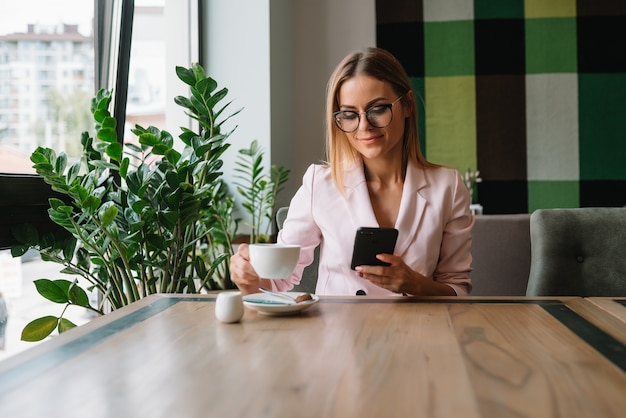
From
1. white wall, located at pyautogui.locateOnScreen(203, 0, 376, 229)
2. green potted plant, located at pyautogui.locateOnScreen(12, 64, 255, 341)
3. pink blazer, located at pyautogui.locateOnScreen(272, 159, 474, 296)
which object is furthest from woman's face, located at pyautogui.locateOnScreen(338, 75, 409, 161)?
white wall, located at pyautogui.locateOnScreen(203, 0, 376, 229)

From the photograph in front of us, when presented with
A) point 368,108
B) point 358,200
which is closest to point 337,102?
point 368,108

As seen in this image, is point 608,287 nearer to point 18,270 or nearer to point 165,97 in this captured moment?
point 18,270

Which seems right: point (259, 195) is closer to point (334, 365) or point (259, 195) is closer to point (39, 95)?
point (39, 95)

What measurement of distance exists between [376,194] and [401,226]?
176 millimetres

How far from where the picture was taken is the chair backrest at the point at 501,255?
2.33 meters

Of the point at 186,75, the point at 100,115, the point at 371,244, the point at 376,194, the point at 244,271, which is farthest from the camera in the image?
the point at 186,75

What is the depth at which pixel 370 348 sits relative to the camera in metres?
0.98

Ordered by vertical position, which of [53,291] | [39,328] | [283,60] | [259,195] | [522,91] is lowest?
[39,328]

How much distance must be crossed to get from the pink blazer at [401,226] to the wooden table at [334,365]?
17.6 inches

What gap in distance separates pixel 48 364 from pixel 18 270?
144 centimetres

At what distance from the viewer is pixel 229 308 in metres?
1.17

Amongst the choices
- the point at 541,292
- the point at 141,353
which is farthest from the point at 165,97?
the point at 141,353

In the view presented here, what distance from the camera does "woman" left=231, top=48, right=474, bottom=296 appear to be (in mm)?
1732

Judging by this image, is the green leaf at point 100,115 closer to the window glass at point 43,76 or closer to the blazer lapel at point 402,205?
the window glass at point 43,76
